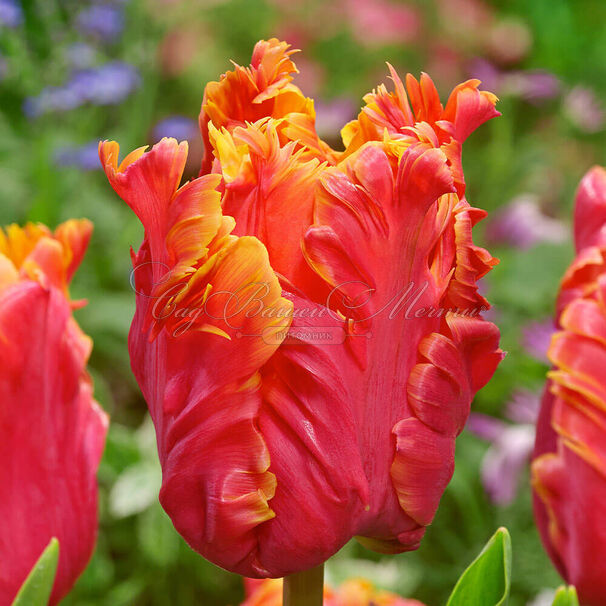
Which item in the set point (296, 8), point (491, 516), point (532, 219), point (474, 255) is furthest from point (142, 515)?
point (296, 8)

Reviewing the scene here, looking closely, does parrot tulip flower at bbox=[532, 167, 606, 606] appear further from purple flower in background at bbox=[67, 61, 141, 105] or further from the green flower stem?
purple flower in background at bbox=[67, 61, 141, 105]

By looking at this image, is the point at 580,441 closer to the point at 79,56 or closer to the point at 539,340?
the point at 539,340

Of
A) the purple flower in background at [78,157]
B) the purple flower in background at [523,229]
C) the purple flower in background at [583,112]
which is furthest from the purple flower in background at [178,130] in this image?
the purple flower in background at [583,112]

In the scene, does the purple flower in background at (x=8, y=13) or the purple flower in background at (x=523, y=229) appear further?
the purple flower in background at (x=523, y=229)

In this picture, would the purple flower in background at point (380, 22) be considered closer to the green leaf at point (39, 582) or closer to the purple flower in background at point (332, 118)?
the purple flower in background at point (332, 118)

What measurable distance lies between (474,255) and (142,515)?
66 cm

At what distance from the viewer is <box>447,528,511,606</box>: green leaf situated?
317 millimetres

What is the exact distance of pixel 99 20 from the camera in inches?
56.3

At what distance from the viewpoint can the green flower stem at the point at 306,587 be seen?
0.30m

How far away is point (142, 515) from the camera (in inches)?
34.4

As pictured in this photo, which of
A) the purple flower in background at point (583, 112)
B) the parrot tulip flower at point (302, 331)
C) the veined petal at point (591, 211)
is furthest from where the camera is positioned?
the purple flower in background at point (583, 112)

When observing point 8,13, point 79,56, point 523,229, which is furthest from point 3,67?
point 523,229

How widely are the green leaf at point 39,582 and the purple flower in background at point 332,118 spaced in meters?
1.10

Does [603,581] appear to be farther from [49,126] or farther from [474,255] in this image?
[49,126]
